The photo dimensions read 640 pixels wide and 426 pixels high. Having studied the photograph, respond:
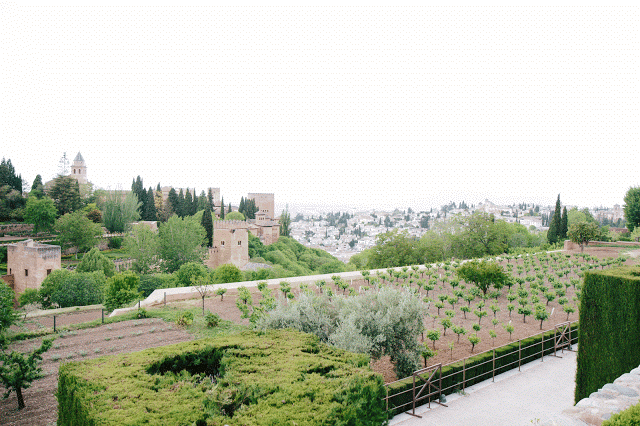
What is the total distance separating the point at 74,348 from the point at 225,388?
7.10 meters

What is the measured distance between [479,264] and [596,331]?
8.34 metres

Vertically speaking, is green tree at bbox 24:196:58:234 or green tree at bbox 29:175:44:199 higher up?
green tree at bbox 29:175:44:199

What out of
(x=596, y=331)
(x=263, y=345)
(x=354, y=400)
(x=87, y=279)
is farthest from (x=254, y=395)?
(x=87, y=279)

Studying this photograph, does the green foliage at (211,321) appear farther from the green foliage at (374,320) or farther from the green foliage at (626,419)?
the green foliage at (626,419)

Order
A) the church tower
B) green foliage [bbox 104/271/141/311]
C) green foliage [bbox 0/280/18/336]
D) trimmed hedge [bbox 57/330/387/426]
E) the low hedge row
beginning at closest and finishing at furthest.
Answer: trimmed hedge [bbox 57/330/387/426] → the low hedge row → green foliage [bbox 0/280/18/336] → green foliage [bbox 104/271/141/311] → the church tower

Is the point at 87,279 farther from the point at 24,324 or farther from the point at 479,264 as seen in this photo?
the point at 479,264

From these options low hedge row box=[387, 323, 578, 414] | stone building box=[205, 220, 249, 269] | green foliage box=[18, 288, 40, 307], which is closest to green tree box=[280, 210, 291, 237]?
stone building box=[205, 220, 249, 269]

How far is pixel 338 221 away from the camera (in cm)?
12862

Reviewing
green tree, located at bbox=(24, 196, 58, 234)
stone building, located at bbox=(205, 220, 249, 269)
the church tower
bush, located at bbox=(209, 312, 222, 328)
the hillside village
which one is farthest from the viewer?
the hillside village

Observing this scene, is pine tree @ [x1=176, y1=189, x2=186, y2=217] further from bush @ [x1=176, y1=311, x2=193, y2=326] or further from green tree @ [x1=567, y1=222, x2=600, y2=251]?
bush @ [x1=176, y1=311, x2=193, y2=326]

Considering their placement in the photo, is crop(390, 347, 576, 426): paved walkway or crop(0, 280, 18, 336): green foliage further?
crop(0, 280, 18, 336): green foliage

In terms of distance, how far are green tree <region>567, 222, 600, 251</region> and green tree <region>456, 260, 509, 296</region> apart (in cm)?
1950

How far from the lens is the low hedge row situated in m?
6.77

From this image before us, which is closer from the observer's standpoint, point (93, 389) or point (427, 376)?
point (93, 389)
